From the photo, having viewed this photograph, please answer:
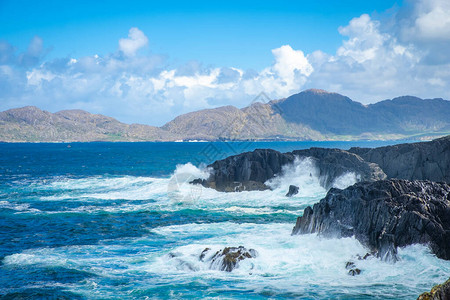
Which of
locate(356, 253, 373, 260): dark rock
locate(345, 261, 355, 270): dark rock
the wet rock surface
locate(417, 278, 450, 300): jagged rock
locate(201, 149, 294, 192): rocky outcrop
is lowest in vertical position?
locate(345, 261, 355, 270): dark rock

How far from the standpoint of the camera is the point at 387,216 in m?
25.9

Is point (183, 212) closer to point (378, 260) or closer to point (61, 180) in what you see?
point (378, 260)

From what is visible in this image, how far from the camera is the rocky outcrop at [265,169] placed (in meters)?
55.0

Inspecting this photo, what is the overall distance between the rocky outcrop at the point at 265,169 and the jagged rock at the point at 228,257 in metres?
29.2

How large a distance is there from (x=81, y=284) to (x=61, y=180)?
5313 centimetres

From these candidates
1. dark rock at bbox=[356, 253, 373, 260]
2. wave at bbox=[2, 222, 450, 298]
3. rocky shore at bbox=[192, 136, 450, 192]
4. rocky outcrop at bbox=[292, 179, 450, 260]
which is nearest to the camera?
wave at bbox=[2, 222, 450, 298]

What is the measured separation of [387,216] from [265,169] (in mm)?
33365

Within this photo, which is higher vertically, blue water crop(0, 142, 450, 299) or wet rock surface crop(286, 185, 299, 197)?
wet rock surface crop(286, 185, 299, 197)

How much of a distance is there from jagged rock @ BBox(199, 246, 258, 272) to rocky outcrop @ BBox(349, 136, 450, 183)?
32.2 meters

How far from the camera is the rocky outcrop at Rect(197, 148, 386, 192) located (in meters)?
55.0

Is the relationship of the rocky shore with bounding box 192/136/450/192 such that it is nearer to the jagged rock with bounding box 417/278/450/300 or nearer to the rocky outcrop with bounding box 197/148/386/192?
the rocky outcrop with bounding box 197/148/386/192

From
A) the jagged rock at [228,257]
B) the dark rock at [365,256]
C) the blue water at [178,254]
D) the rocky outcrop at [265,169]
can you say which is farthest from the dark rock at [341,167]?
the jagged rock at [228,257]

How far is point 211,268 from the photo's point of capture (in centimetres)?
2450

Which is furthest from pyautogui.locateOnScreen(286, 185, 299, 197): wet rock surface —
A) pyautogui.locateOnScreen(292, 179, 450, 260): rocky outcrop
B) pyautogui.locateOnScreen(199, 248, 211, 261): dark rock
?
pyautogui.locateOnScreen(199, 248, 211, 261): dark rock
